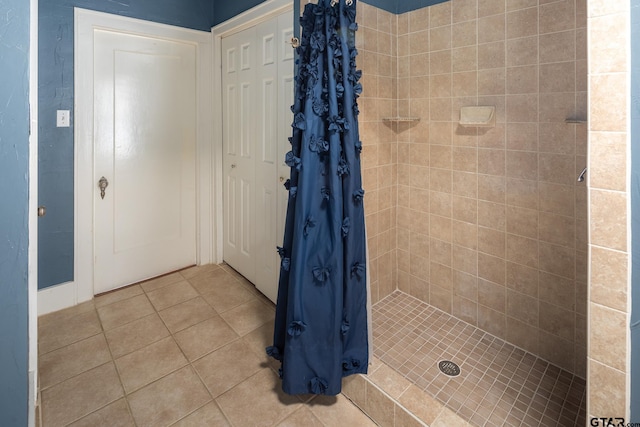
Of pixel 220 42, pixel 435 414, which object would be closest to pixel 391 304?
pixel 435 414

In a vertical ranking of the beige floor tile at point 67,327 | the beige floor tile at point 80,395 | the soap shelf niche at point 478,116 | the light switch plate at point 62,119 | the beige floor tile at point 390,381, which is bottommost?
the beige floor tile at point 80,395

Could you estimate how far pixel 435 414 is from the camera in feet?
4.40

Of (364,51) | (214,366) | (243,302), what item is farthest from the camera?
(243,302)

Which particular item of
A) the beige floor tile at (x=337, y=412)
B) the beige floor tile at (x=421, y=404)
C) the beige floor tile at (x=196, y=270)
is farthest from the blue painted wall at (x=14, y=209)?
the beige floor tile at (x=196, y=270)

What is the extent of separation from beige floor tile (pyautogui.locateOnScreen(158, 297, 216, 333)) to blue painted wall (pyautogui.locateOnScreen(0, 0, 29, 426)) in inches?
59.8

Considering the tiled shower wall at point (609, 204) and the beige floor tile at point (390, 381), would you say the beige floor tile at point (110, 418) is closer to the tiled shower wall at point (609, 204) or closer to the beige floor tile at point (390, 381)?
the beige floor tile at point (390, 381)

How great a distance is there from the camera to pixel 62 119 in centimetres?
219

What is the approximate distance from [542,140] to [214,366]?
2048 mm

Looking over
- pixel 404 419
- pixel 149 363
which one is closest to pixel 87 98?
pixel 149 363

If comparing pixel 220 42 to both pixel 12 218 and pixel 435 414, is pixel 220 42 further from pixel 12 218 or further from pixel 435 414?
pixel 435 414

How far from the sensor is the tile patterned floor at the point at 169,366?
149 cm

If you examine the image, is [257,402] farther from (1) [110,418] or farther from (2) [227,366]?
(1) [110,418]

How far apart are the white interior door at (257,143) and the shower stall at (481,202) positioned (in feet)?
1.82

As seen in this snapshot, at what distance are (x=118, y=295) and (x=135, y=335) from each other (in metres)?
0.61
